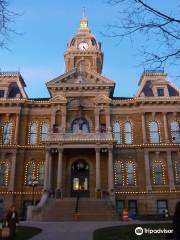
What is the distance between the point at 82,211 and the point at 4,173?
12.4 meters

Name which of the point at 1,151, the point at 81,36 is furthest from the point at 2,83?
the point at 81,36

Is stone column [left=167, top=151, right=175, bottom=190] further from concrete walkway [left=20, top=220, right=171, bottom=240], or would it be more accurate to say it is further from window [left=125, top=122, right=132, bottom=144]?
concrete walkway [left=20, top=220, right=171, bottom=240]

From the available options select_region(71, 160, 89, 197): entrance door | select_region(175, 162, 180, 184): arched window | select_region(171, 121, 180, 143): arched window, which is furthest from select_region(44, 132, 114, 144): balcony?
select_region(175, 162, 180, 184): arched window

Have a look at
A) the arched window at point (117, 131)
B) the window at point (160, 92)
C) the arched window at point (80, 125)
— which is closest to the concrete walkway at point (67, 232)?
the arched window at point (117, 131)

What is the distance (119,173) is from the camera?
3656 centimetres

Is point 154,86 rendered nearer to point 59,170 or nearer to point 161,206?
point 161,206

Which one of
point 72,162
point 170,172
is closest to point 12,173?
point 72,162

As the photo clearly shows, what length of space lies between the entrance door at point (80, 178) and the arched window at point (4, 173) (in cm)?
748

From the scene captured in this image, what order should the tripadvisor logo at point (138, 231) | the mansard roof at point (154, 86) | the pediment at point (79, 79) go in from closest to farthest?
the tripadvisor logo at point (138, 231) < the pediment at point (79, 79) < the mansard roof at point (154, 86)

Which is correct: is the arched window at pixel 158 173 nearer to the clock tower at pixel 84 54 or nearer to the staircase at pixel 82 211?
the staircase at pixel 82 211

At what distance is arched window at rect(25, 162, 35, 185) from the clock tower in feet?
49.7

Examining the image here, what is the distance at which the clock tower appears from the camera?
153 feet

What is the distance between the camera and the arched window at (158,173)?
3581 cm

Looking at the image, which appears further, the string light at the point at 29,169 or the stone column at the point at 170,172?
the string light at the point at 29,169
